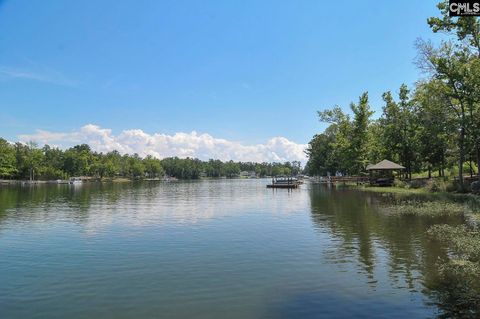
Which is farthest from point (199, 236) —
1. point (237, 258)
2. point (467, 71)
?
point (467, 71)

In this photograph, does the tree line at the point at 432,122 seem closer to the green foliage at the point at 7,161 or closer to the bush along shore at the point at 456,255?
the bush along shore at the point at 456,255

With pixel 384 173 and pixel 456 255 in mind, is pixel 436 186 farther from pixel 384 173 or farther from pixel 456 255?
pixel 456 255

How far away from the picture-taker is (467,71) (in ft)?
120

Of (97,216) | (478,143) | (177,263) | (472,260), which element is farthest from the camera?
(478,143)

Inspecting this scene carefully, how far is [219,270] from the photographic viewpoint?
14.7 m

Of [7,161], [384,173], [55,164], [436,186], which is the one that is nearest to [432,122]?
[436,186]

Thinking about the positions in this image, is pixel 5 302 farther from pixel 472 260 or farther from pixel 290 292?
pixel 472 260

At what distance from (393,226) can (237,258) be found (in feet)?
39.0

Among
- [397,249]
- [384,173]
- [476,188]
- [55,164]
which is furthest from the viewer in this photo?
[55,164]

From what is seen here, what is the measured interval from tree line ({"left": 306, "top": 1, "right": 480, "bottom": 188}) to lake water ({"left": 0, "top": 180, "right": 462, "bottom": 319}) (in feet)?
63.5

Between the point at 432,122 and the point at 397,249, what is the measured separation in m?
30.5

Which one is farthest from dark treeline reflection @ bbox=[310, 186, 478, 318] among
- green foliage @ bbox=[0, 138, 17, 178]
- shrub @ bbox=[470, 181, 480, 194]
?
green foliage @ bbox=[0, 138, 17, 178]

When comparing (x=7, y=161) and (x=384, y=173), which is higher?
(x=7, y=161)

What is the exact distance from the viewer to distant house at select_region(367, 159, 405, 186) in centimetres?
6060
